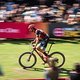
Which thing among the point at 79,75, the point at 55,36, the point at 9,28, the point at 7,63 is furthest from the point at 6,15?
the point at 79,75

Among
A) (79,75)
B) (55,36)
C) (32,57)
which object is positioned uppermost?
(79,75)

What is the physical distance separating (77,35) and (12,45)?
4.19m

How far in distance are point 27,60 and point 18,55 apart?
9.53 ft

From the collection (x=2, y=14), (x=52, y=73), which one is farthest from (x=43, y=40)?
(x=2, y=14)

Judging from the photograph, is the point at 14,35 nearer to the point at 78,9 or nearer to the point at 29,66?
the point at 78,9

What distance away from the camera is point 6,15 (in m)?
24.8

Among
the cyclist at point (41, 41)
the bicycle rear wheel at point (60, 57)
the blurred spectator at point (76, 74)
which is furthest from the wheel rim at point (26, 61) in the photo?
the blurred spectator at point (76, 74)

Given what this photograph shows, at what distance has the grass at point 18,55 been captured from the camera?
15.6m

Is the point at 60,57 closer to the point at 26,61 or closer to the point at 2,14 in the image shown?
the point at 26,61

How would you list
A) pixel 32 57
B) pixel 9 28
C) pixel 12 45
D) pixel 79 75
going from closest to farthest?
pixel 79 75 < pixel 32 57 < pixel 12 45 < pixel 9 28

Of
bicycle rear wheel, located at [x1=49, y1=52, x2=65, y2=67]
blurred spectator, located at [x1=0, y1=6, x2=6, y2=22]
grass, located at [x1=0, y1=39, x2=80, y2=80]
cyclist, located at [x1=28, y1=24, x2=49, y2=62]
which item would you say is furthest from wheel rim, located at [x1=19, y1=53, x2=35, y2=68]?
blurred spectator, located at [x1=0, y1=6, x2=6, y2=22]

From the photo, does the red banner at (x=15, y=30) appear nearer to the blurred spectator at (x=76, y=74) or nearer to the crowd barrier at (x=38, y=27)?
the crowd barrier at (x=38, y=27)

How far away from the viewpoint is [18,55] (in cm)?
1938

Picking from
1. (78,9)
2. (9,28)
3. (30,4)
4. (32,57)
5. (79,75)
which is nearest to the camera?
(79,75)
